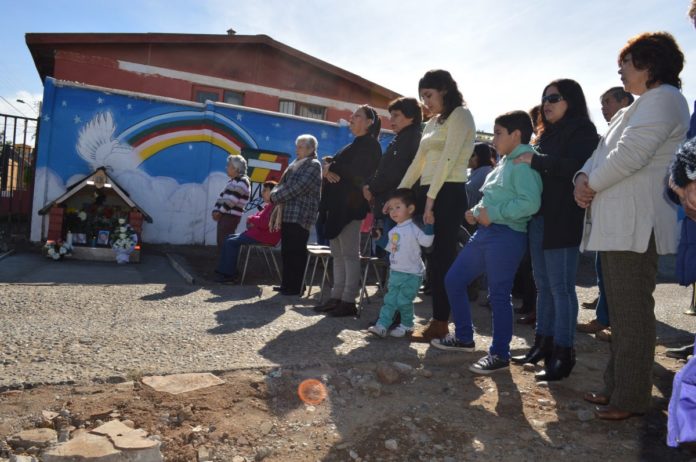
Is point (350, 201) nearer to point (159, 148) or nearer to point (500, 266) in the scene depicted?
point (500, 266)

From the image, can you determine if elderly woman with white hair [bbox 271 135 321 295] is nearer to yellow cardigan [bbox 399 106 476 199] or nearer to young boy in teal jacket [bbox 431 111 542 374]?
yellow cardigan [bbox 399 106 476 199]

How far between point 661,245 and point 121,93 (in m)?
9.18

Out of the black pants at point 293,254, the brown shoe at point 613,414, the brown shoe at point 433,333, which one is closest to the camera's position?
the brown shoe at point 613,414

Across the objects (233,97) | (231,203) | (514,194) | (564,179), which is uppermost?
(233,97)

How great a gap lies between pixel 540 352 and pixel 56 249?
6.76 metres

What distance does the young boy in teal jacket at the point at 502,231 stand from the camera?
320 cm

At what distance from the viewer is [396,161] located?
440 centimetres

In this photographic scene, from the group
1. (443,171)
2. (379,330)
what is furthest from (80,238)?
(443,171)

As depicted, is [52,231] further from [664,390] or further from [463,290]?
[664,390]

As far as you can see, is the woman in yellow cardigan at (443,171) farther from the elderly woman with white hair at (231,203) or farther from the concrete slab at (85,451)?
the elderly woman with white hair at (231,203)

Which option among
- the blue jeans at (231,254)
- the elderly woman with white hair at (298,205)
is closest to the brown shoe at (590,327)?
the elderly woman with white hair at (298,205)

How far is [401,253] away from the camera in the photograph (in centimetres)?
407

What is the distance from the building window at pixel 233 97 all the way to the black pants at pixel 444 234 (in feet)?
40.3

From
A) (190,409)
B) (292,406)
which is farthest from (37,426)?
(292,406)
